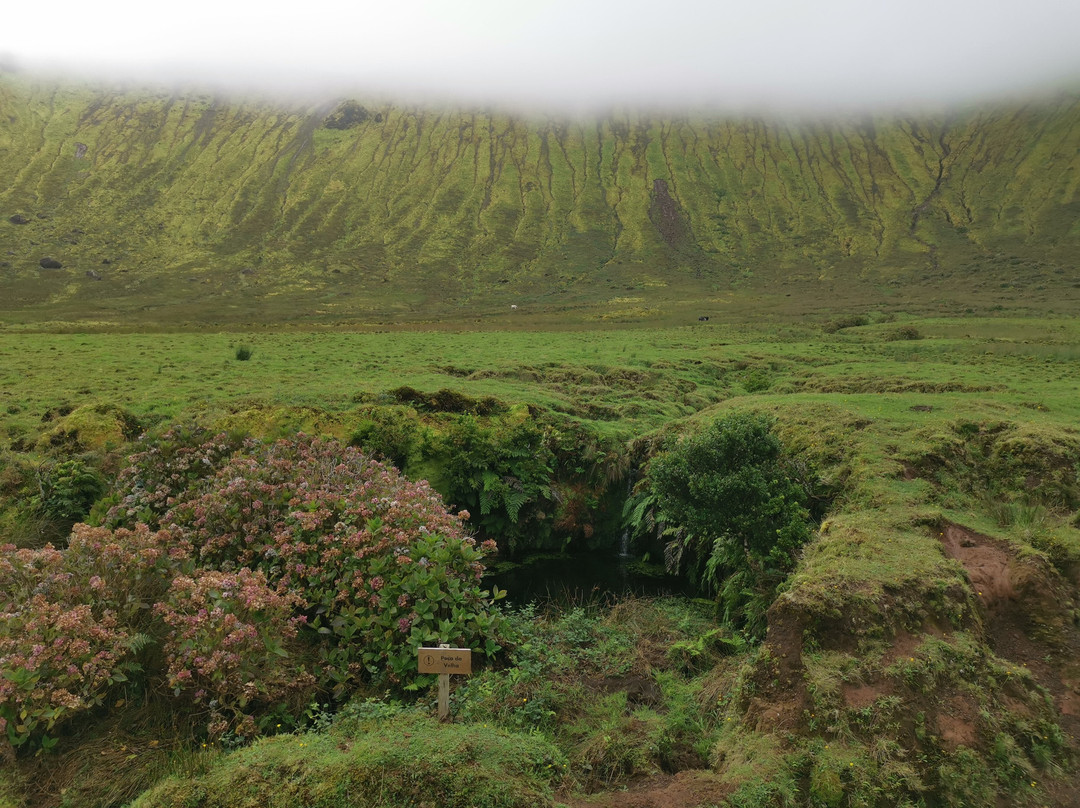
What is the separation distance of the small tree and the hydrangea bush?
559cm

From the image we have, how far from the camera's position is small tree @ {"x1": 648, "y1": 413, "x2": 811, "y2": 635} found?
13484 millimetres

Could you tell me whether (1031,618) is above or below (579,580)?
above

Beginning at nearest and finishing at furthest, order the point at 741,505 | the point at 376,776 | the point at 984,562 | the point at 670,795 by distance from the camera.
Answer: the point at 376,776 < the point at 670,795 < the point at 984,562 < the point at 741,505

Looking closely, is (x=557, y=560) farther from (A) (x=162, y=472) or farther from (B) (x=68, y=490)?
(B) (x=68, y=490)

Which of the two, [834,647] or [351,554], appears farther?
[351,554]

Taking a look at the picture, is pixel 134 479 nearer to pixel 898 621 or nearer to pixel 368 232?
pixel 898 621

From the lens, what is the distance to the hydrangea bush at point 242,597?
859 cm

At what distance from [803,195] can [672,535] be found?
181 metres

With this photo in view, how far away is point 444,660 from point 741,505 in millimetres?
8403

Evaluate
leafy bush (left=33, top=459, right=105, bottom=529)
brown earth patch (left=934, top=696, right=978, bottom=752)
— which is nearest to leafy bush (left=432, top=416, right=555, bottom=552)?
leafy bush (left=33, top=459, right=105, bottom=529)

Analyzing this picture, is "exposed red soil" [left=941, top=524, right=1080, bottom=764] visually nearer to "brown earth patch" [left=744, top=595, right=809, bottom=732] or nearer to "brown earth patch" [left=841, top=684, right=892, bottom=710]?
"brown earth patch" [left=841, top=684, right=892, bottom=710]

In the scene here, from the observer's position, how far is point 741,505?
46.8ft

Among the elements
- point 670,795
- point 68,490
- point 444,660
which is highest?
point 444,660

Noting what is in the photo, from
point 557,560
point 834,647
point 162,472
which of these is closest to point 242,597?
point 162,472
